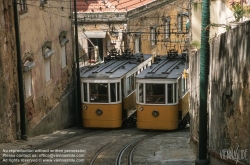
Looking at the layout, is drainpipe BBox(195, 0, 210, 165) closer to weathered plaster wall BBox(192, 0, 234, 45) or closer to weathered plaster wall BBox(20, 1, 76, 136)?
weathered plaster wall BBox(192, 0, 234, 45)

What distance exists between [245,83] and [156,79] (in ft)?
33.5

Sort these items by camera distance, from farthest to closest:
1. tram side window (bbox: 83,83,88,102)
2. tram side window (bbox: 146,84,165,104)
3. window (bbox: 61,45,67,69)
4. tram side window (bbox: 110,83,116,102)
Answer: window (bbox: 61,45,67,69)
tram side window (bbox: 83,83,88,102)
tram side window (bbox: 110,83,116,102)
tram side window (bbox: 146,84,165,104)

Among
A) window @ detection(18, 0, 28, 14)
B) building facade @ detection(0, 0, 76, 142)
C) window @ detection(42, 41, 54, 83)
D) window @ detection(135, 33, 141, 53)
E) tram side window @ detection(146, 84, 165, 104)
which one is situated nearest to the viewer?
building facade @ detection(0, 0, 76, 142)

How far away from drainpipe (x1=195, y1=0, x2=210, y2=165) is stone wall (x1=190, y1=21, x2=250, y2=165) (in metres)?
0.14

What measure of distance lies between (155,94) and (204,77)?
27.0ft

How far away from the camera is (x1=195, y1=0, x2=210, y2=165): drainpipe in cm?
1009

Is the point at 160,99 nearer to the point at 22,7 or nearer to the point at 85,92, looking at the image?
the point at 85,92

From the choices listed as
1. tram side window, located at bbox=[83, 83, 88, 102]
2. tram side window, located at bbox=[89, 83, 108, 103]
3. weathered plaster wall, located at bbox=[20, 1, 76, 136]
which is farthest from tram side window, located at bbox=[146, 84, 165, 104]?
weathered plaster wall, located at bbox=[20, 1, 76, 136]

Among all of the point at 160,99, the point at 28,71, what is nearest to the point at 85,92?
the point at 160,99

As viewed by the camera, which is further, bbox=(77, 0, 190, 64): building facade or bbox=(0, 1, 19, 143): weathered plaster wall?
bbox=(77, 0, 190, 64): building facade

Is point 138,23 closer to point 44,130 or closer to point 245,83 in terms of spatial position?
point 44,130

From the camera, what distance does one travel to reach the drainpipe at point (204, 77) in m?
10.1

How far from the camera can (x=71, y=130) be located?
19953 mm

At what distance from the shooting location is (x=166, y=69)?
760 inches
